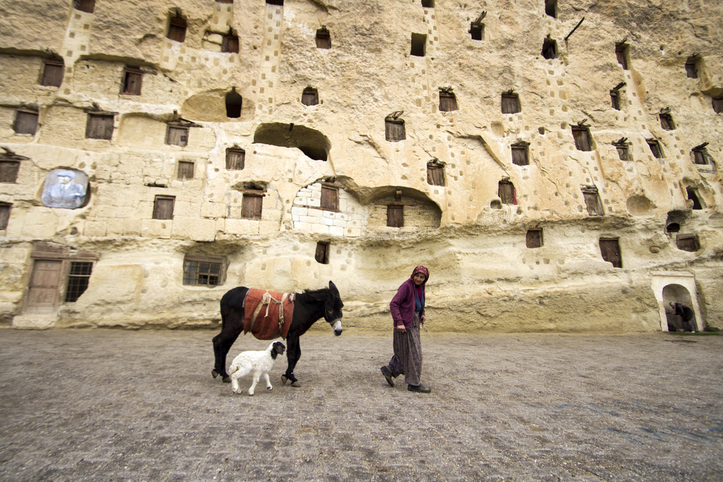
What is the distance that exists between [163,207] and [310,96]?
8.47 meters

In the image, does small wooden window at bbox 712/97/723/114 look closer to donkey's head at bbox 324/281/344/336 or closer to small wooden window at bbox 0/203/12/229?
donkey's head at bbox 324/281/344/336

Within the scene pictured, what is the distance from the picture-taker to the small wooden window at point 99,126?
14344 mm

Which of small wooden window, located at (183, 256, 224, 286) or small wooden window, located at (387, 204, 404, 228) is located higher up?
small wooden window, located at (387, 204, 404, 228)

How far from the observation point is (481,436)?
3.79 metres

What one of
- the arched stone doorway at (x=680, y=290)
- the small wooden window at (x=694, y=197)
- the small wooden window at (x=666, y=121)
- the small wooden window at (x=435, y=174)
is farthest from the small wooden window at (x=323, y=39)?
the small wooden window at (x=694, y=197)

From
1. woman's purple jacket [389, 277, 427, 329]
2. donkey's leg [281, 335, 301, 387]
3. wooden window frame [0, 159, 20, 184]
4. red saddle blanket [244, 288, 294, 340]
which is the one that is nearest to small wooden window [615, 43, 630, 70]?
woman's purple jacket [389, 277, 427, 329]

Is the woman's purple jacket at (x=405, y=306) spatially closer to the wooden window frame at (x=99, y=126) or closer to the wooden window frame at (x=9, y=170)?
the wooden window frame at (x=99, y=126)

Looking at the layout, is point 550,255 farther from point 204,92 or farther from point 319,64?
point 204,92

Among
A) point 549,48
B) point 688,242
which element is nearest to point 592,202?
point 688,242

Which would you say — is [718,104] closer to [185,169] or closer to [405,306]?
[405,306]

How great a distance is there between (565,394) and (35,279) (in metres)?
16.7

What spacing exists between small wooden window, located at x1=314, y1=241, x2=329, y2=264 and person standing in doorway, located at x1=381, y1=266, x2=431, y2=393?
965 cm

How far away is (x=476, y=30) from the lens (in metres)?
19.4

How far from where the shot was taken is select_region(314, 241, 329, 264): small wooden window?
15250 millimetres
